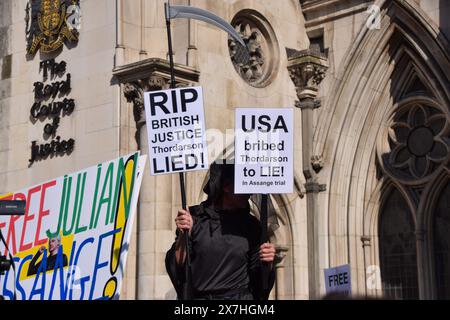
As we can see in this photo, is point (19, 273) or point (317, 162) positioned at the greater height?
point (317, 162)

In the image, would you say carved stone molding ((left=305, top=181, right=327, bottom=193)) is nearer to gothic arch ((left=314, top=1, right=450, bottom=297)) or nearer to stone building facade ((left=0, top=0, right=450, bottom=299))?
stone building facade ((left=0, top=0, right=450, bottom=299))

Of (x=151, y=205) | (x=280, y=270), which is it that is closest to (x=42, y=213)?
(x=151, y=205)

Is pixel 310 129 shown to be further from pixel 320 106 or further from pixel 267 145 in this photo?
pixel 267 145

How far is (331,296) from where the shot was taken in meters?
3.40

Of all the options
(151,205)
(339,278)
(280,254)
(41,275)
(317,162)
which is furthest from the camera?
(317,162)

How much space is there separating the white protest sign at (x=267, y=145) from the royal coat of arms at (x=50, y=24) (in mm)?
8797

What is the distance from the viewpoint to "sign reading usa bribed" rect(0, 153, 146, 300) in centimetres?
764

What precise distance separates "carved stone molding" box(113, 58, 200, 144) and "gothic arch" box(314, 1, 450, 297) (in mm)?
3196

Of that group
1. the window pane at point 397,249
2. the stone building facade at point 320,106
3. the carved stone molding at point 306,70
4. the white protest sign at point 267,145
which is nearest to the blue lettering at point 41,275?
the white protest sign at point 267,145

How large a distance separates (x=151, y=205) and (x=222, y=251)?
296 inches

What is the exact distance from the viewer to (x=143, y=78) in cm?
1447

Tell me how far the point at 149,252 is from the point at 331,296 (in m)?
10.9

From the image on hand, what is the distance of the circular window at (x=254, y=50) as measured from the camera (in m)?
16.5
